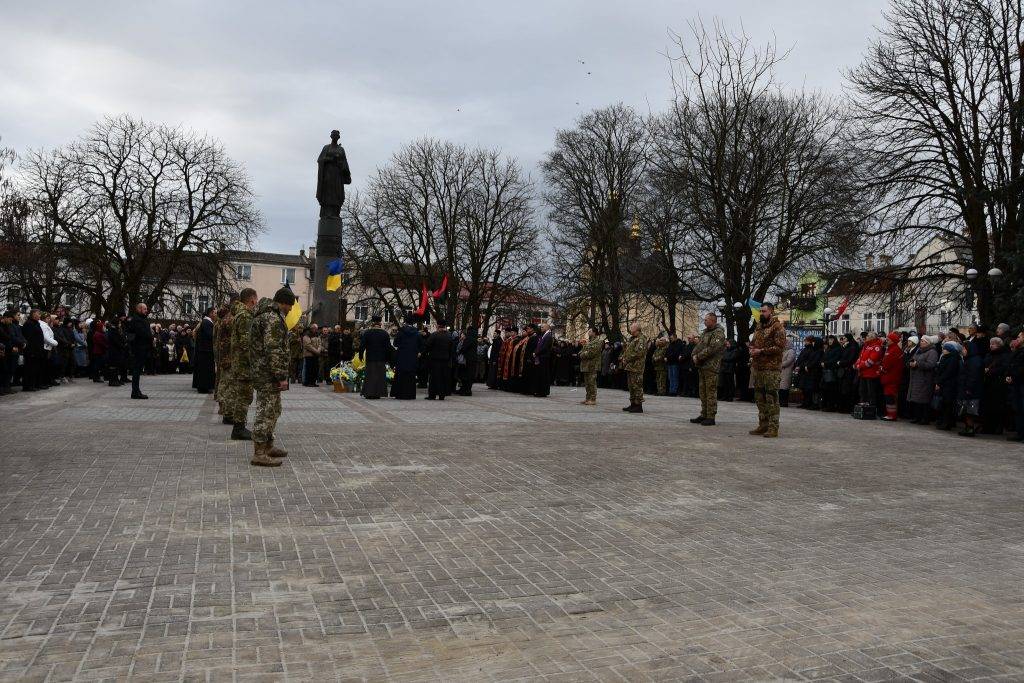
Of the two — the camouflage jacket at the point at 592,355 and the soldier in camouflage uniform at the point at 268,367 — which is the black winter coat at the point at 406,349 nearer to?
the camouflage jacket at the point at 592,355

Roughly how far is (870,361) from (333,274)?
16.2 metres

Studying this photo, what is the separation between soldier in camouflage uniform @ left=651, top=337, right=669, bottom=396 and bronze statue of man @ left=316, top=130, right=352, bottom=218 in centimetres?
1125

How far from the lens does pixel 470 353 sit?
22.6 m

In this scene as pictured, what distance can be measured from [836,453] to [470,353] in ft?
41.2

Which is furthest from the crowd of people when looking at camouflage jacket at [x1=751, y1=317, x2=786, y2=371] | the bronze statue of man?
the bronze statue of man

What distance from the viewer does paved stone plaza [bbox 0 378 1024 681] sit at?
383 centimetres

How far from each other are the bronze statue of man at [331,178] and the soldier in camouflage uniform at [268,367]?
66.1 feet

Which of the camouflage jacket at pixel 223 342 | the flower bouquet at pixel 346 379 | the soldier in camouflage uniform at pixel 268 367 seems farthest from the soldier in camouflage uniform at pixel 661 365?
the soldier in camouflage uniform at pixel 268 367

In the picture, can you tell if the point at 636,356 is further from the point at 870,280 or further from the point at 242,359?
the point at 870,280

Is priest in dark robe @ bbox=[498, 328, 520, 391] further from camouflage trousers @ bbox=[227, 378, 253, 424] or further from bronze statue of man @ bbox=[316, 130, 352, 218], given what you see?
camouflage trousers @ bbox=[227, 378, 253, 424]

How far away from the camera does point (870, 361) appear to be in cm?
1833

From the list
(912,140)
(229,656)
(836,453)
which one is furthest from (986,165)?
(229,656)

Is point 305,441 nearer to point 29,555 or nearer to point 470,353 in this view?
point 29,555

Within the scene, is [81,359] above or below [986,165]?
below
